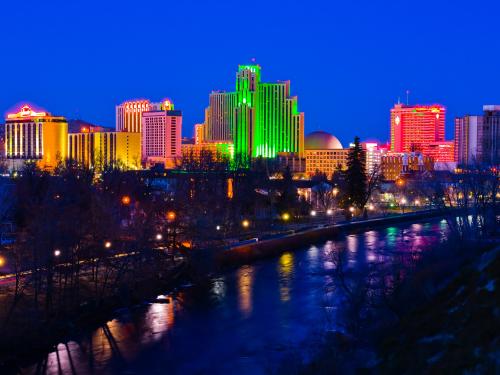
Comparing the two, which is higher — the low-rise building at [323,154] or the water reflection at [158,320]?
the low-rise building at [323,154]

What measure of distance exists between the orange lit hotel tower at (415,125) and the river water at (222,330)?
11281 cm

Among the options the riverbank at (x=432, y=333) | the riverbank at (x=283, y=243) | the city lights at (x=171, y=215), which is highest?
the city lights at (x=171, y=215)

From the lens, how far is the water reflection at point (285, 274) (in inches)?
619

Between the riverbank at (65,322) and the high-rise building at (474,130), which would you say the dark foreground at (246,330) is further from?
the high-rise building at (474,130)

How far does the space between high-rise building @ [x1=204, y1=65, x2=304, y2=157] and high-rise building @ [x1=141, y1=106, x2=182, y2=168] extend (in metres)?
7.32

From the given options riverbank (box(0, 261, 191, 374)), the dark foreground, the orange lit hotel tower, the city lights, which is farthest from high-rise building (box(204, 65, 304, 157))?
riverbank (box(0, 261, 191, 374))

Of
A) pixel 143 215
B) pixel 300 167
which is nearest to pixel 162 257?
pixel 143 215

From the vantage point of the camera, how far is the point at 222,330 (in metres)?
12.8

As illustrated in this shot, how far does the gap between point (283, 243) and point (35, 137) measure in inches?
2519

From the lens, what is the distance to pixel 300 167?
84.1 meters

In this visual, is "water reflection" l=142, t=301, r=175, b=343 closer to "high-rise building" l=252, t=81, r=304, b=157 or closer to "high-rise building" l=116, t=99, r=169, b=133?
"high-rise building" l=252, t=81, r=304, b=157

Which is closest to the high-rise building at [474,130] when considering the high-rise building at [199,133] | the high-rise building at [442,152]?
the high-rise building at [442,152]

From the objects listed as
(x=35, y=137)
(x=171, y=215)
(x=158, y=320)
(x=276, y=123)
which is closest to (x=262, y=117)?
(x=276, y=123)

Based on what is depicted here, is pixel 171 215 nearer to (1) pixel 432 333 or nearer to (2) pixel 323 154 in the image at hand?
(1) pixel 432 333
